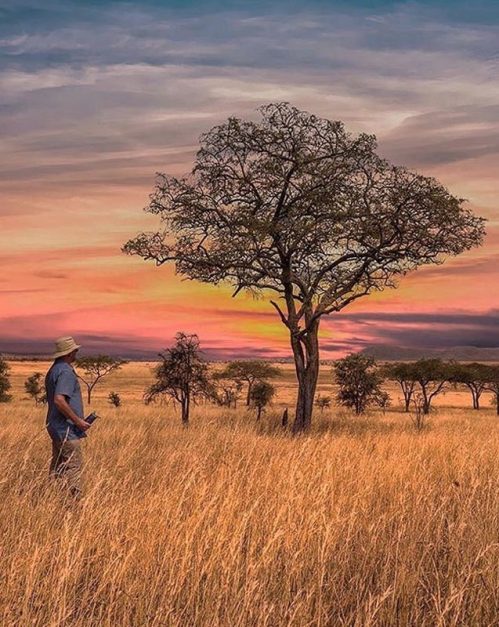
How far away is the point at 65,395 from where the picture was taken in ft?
25.5

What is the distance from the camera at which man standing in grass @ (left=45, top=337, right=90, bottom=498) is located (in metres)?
7.69

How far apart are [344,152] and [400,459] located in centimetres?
1249

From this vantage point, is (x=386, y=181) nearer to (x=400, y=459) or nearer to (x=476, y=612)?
(x=400, y=459)

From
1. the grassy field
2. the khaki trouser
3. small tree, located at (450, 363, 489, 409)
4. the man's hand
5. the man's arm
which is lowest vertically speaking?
small tree, located at (450, 363, 489, 409)

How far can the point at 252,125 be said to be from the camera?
2075 cm

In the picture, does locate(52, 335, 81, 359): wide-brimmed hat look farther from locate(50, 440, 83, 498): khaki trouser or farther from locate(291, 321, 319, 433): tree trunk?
locate(291, 321, 319, 433): tree trunk

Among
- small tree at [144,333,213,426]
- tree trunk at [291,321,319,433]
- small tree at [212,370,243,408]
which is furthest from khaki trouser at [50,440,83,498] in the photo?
small tree at [212,370,243,408]

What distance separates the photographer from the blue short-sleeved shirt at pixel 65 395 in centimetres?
777

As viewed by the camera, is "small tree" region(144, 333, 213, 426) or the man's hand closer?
the man's hand

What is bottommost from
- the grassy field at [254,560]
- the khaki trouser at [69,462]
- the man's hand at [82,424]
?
the grassy field at [254,560]

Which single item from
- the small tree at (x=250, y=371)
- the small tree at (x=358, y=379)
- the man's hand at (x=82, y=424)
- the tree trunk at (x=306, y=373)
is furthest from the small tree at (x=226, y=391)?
the man's hand at (x=82, y=424)

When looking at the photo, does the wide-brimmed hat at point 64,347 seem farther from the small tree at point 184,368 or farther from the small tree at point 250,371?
the small tree at point 250,371

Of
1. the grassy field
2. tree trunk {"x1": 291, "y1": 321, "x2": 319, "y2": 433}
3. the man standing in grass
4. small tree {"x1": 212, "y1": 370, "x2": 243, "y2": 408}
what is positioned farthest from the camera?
small tree {"x1": 212, "y1": 370, "x2": 243, "y2": 408}

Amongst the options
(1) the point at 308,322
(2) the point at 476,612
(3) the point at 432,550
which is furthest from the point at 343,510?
(1) the point at 308,322
